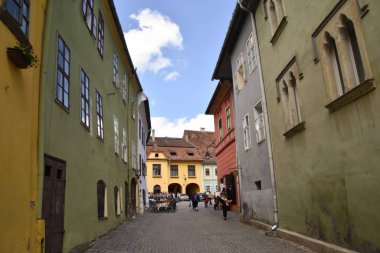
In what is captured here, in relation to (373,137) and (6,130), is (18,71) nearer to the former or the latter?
(6,130)

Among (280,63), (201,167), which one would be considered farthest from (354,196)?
(201,167)

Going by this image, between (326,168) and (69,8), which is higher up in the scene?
(69,8)

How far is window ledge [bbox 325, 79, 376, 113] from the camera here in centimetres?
604

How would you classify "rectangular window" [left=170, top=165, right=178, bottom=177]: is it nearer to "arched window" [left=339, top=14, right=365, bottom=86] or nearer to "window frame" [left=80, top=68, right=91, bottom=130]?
"window frame" [left=80, top=68, right=91, bottom=130]

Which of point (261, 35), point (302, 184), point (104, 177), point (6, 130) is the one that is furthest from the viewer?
point (104, 177)

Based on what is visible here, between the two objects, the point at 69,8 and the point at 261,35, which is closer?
the point at 69,8

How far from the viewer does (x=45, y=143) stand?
23.9 feet

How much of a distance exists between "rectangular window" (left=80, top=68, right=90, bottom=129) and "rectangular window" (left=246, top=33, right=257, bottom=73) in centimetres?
622

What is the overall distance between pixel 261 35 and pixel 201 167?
5105 cm

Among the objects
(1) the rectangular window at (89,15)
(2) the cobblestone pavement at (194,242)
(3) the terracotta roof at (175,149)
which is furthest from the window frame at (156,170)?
(1) the rectangular window at (89,15)

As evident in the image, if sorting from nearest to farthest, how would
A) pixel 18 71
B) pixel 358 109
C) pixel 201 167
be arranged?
pixel 18 71 < pixel 358 109 < pixel 201 167

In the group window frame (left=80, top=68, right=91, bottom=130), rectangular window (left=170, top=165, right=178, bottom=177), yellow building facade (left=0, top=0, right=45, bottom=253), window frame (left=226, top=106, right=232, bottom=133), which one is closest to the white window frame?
window frame (left=226, top=106, right=232, bottom=133)

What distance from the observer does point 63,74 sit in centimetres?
888

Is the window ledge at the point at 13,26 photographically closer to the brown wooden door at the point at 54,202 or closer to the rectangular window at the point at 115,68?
the brown wooden door at the point at 54,202
